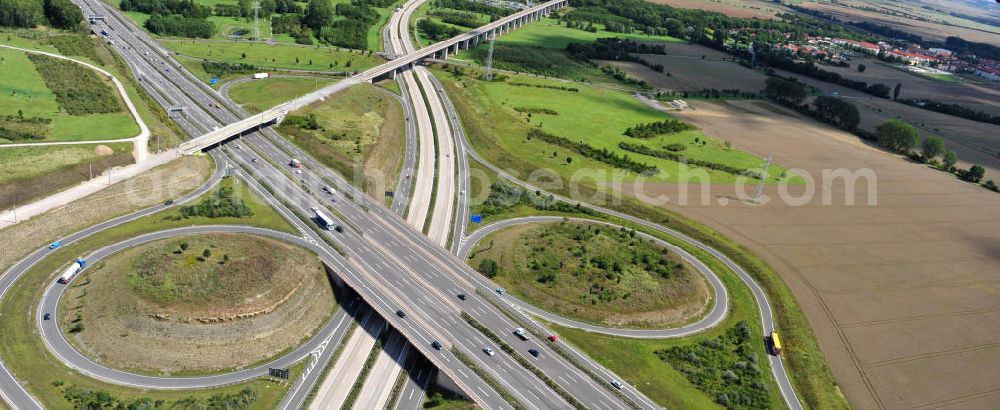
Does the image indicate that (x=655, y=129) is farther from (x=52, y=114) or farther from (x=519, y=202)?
(x=52, y=114)

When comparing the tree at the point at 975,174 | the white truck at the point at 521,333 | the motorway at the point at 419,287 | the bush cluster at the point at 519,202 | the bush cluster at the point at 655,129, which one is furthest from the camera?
the bush cluster at the point at 655,129

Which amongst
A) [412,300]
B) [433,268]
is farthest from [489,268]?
[412,300]

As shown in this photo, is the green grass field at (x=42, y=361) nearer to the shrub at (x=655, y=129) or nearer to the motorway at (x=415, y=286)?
the motorway at (x=415, y=286)

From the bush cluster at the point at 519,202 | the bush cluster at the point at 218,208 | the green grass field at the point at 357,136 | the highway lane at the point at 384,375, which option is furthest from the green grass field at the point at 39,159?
the bush cluster at the point at 519,202

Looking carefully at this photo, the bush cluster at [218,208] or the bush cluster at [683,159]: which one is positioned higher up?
the bush cluster at [683,159]

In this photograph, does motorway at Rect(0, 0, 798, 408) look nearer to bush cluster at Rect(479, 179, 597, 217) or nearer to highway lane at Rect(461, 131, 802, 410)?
highway lane at Rect(461, 131, 802, 410)

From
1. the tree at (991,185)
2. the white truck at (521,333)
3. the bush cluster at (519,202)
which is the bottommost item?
the white truck at (521,333)

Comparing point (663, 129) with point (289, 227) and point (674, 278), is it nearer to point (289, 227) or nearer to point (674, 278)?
point (674, 278)
